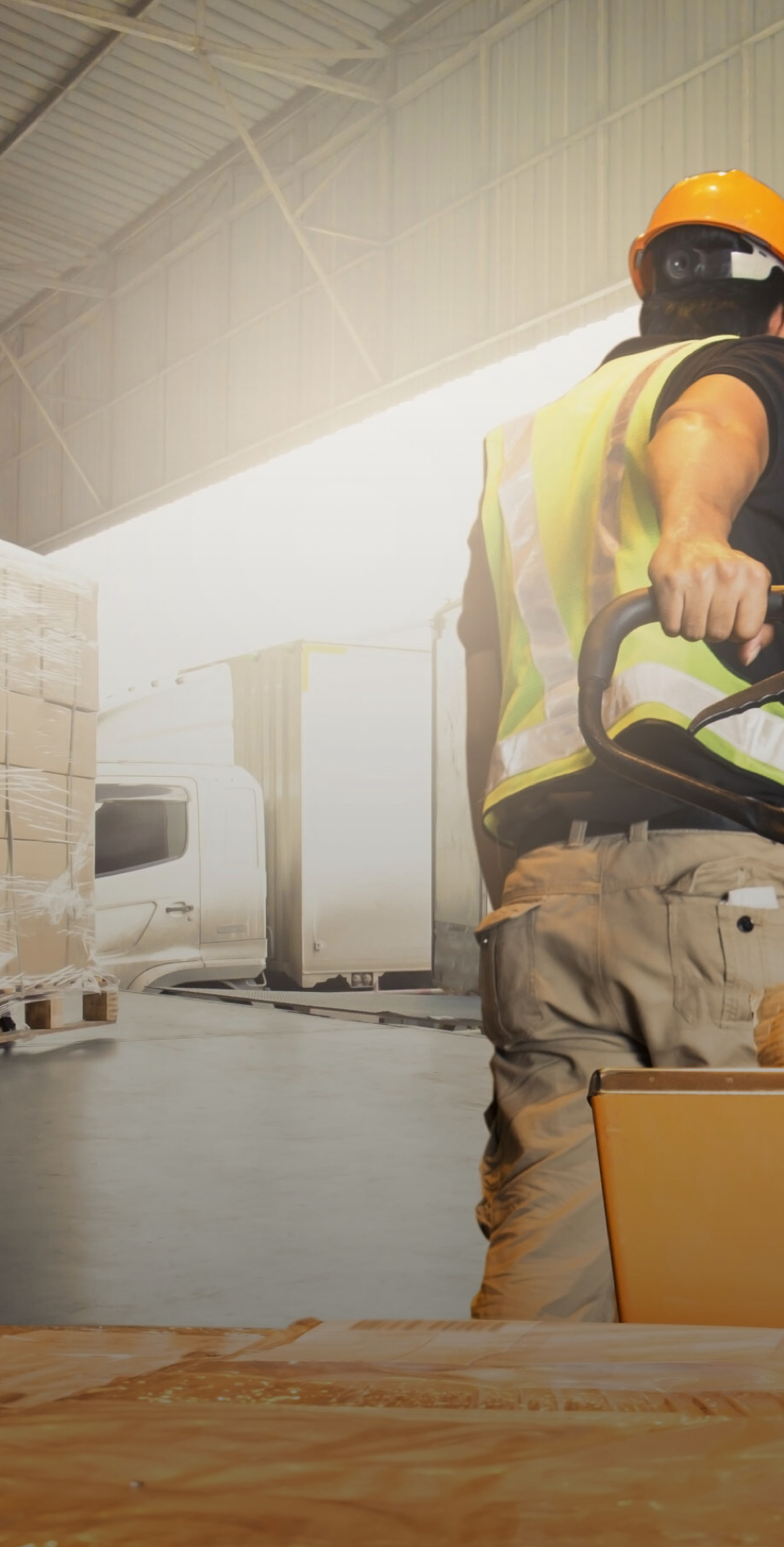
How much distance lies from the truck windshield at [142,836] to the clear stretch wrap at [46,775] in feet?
7.62

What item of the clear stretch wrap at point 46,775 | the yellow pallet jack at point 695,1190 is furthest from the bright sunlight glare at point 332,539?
the yellow pallet jack at point 695,1190

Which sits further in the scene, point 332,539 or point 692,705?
point 332,539

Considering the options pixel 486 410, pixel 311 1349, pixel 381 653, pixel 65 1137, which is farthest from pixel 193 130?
pixel 311 1349

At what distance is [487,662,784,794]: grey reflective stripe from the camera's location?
136cm

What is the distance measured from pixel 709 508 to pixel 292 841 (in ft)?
22.1

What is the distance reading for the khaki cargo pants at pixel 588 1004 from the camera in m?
1.24

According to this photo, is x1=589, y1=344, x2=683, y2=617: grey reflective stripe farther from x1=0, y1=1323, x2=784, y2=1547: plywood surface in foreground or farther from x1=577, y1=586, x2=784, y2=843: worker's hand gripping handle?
x1=0, y1=1323, x2=784, y2=1547: plywood surface in foreground

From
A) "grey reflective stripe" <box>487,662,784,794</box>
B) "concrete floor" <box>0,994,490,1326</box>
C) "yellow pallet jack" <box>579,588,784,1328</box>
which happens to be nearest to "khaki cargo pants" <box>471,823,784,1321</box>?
"grey reflective stripe" <box>487,662,784,794</box>

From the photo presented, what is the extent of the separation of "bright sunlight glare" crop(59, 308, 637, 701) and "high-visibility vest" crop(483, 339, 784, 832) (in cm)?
564

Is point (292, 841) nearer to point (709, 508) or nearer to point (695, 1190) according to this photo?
point (709, 508)

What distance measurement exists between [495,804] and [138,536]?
9730 mm

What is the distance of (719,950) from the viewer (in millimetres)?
1278

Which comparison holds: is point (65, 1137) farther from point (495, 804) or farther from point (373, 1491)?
point (373, 1491)

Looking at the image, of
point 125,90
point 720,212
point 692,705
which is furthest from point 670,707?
point 125,90
